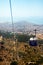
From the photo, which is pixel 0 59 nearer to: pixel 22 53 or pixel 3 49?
pixel 22 53

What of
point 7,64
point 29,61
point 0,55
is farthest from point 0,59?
point 29,61

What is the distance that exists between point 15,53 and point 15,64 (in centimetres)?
255

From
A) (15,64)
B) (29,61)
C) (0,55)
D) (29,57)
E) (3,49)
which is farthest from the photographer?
(3,49)

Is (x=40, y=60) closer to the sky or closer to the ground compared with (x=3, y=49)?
closer to the sky

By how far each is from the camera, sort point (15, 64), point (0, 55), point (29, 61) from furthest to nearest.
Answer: point (0, 55) < point (29, 61) < point (15, 64)

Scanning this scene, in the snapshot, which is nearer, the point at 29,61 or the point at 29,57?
the point at 29,61

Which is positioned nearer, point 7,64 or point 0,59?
point 7,64

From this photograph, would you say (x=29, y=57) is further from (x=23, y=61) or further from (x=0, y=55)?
(x=0, y=55)

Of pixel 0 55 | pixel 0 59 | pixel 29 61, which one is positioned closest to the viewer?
pixel 29 61

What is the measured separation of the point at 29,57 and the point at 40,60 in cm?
72

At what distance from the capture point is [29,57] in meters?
9.21

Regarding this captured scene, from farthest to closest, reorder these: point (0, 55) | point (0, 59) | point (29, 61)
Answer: point (0, 55) < point (0, 59) < point (29, 61)

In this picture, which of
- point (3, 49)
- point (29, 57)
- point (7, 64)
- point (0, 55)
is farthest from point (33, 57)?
point (3, 49)

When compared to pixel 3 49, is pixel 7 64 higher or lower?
higher
